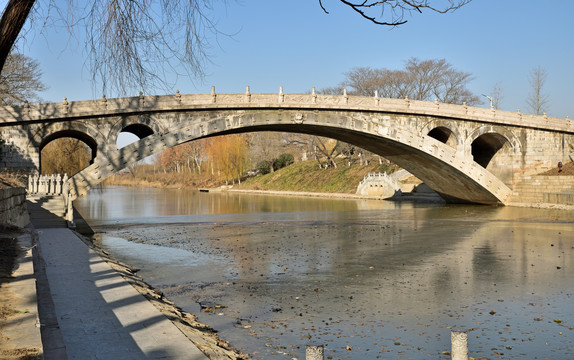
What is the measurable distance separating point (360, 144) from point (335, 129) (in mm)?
6984

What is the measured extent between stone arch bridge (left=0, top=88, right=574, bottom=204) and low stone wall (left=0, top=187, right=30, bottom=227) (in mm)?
11995

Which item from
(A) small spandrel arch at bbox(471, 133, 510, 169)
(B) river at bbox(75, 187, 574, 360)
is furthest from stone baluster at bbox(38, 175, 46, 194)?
(A) small spandrel arch at bbox(471, 133, 510, 169)

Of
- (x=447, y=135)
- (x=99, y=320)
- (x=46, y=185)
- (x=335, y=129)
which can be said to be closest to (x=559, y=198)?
(x=447, y=135)

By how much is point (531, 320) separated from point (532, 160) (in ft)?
110

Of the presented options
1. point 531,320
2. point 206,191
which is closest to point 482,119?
point 531,320

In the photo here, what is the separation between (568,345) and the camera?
837cm

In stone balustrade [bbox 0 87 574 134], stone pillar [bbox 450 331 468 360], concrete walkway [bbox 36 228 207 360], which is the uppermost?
stone balustrade [bbox 0 87 574 134]

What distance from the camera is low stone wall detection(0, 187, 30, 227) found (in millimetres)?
13801

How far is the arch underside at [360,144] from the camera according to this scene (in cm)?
3167

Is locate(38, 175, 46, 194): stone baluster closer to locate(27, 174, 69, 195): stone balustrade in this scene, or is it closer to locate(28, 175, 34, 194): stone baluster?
locate(27, 174, 69, 195): stone balustrade

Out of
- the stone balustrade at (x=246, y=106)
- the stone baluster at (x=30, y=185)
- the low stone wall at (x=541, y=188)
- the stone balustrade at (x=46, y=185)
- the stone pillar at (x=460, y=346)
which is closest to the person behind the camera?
the stone pillar at (x=460, y=346)

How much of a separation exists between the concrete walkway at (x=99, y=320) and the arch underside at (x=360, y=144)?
20332 mm

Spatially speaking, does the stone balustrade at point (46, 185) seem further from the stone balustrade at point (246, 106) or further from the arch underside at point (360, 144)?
the stone balustrade at point (246, 106)

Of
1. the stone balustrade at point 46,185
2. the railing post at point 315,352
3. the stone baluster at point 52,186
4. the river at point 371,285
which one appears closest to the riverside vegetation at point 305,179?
the river at point 371,285
